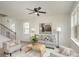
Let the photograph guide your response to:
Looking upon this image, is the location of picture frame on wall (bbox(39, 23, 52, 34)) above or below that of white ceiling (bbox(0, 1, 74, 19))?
below

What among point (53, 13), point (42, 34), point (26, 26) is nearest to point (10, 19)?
point (26, 26)

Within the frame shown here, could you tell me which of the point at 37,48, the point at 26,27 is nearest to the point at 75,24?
the point at 37,48

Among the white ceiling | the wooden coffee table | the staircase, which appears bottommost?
the wooden coffee table

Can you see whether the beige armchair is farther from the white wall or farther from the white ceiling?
the white ceiling

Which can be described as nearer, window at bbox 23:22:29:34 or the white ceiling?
the white ceiling

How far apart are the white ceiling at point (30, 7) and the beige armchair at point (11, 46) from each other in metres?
0.58

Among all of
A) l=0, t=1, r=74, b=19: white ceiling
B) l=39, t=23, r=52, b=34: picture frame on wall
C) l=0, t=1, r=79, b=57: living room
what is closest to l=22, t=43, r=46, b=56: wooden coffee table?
l=0, t=1, r=79, b=57: living room

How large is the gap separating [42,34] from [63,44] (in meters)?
0.52

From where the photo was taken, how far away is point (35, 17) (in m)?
2.34

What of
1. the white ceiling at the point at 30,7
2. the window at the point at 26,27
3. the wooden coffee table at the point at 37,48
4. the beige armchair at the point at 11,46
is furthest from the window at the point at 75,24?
the beige armchair at the point at 11,46

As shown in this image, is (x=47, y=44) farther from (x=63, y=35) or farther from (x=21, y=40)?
(x=21, y=40)

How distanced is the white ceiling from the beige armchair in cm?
58

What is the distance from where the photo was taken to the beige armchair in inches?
89.6

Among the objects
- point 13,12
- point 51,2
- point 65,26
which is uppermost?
point 51,2
